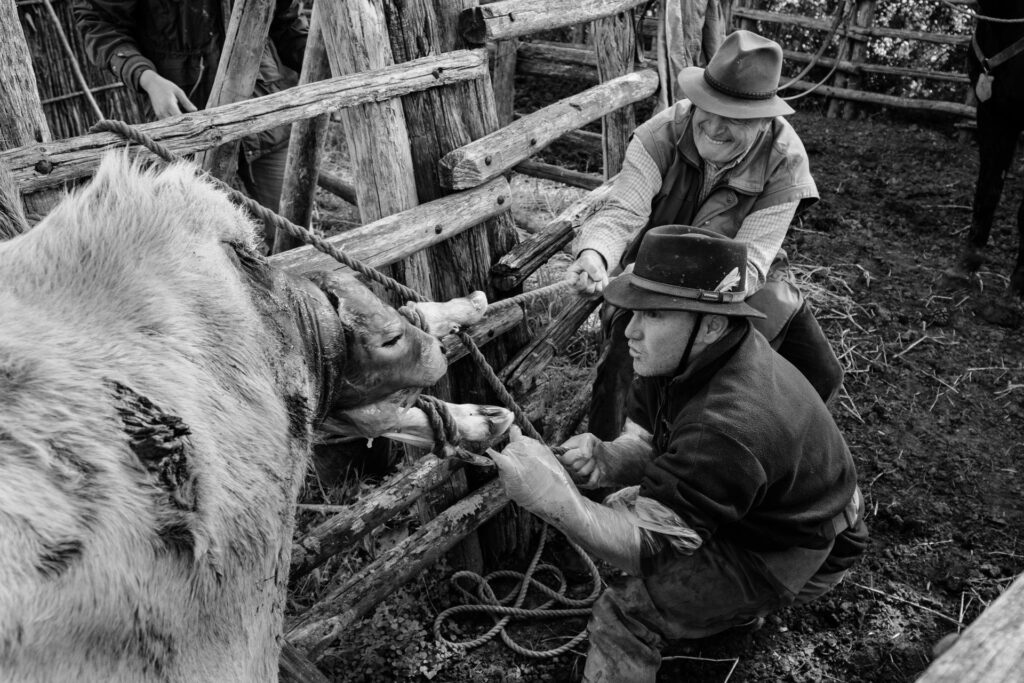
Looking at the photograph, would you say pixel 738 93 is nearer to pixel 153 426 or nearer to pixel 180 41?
pixel 153 426

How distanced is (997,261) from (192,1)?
226 inches

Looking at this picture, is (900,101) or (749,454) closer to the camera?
(749,454)

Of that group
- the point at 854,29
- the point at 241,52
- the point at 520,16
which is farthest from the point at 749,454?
the point at 854,29

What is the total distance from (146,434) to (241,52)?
2913 millimetres

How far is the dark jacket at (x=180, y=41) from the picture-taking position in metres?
4.05

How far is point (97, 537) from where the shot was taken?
4.19 feet

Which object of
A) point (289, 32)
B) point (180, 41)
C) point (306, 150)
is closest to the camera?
point (306, 150)

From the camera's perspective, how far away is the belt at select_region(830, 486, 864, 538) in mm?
2729

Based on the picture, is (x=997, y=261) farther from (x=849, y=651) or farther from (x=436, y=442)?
(x=436, y=442)

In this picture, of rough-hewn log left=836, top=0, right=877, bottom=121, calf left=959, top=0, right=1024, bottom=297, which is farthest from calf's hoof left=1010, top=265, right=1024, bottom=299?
rough-hewn log left=836, top=0, right=877, bottom=121

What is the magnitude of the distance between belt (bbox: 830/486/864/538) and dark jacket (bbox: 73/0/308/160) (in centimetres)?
328

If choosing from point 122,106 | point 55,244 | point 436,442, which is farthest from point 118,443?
point 122,106

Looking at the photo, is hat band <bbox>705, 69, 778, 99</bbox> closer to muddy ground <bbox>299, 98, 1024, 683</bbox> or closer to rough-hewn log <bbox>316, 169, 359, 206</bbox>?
muddy ground <bbox>299, 98, 1024, 683</bbox>

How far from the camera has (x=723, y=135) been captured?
10.5ft
